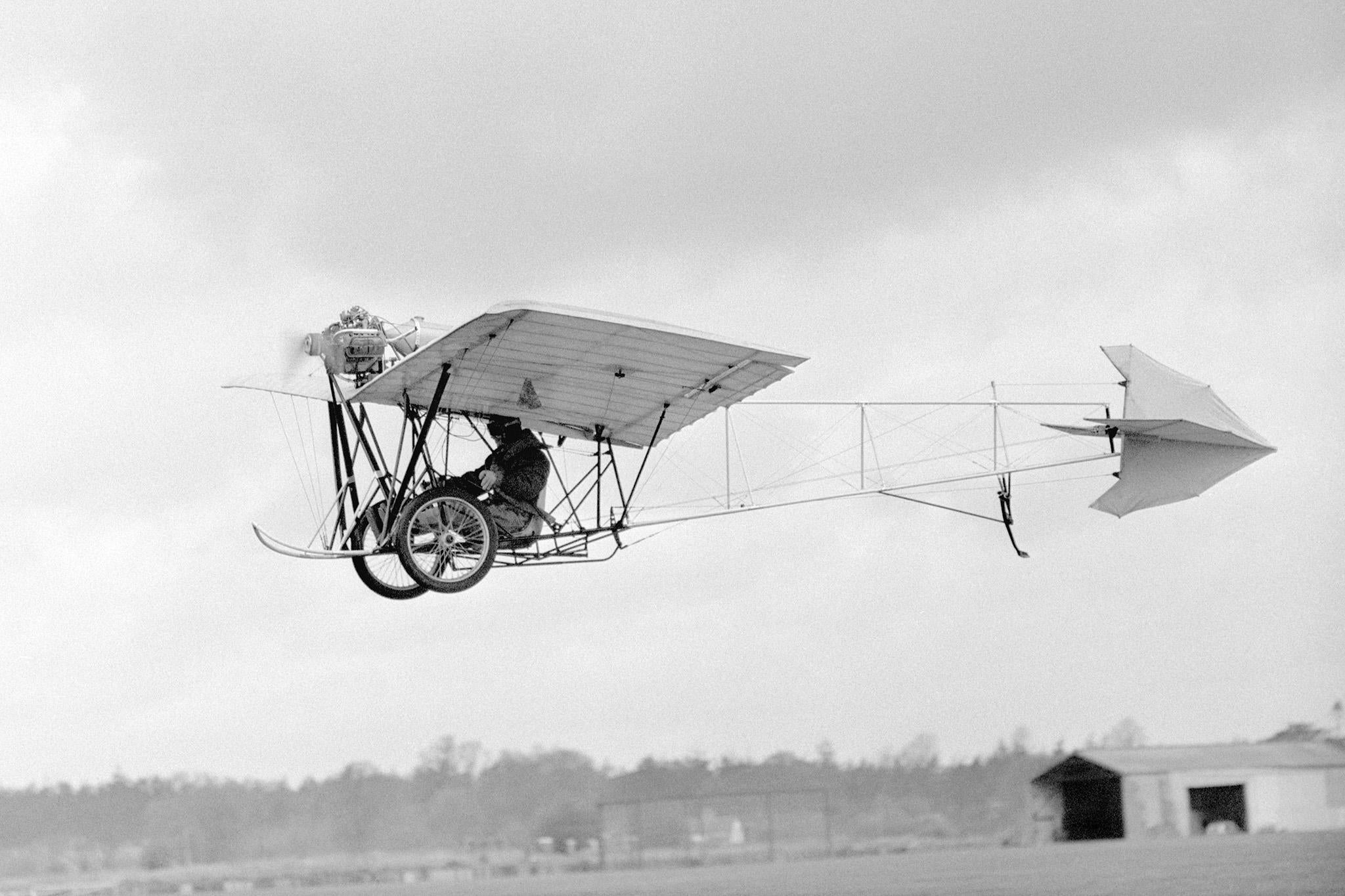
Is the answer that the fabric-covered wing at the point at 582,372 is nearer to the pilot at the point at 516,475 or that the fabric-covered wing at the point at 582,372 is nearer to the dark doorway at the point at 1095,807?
the pilot at the point at 516,475

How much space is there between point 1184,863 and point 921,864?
8.44 m

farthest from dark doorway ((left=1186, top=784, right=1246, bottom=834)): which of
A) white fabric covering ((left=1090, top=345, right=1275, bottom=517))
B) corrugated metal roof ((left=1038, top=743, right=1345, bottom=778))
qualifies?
white fabric covering ((left=1090, top=345, right=1275, bottom=517))

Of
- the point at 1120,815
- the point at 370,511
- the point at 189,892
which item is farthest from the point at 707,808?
the point at 370,511

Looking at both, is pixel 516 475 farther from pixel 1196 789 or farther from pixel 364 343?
pixel 1196 789

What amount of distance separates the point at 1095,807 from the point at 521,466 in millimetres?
33081

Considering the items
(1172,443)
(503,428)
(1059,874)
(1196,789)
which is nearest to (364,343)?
(503,428)

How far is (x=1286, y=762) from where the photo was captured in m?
48.5

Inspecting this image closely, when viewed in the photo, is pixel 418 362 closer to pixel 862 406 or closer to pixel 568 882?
pixel 862 406

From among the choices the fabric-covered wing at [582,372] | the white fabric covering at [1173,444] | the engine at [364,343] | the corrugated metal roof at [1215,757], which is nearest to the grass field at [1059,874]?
the corrugated metal roof at [1215,757]

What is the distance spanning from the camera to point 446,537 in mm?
19875

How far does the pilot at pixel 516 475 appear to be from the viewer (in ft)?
67.3

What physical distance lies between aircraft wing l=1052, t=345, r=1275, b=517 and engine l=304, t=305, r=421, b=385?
31.0ft

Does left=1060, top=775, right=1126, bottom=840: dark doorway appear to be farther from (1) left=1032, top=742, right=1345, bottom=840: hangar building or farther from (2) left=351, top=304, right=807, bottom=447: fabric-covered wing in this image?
(2) left=351, top=304, right=807, bottom=447: fabric-covered wing

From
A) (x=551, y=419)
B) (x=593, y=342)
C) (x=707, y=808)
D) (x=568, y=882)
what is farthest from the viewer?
(x=568, y=882)
